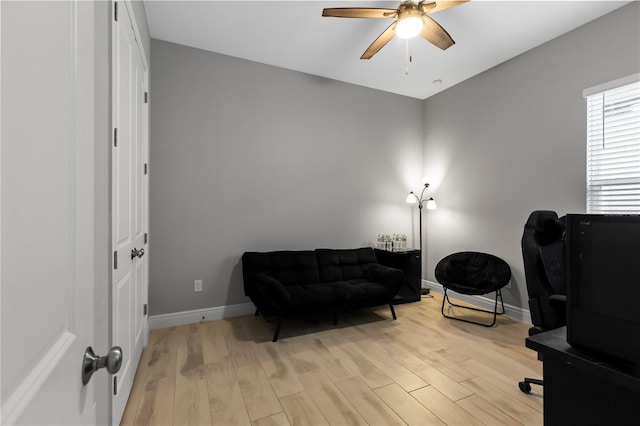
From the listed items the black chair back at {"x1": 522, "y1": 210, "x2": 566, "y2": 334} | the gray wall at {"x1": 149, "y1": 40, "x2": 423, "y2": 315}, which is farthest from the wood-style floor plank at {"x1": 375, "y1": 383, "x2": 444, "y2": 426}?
the gray wall at {"x1": 149, "y1": 40, "x2": 423, "y2": 315}

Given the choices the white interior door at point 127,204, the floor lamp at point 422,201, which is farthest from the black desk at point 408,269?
the white interior door at point 127,204

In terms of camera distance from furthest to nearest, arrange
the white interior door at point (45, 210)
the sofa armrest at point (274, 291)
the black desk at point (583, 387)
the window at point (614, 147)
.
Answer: the sofa armrest at point (274, 291) < the window at point (614, 147) < the black desk at point (583, 387) < the white interior door at point (45, 210)

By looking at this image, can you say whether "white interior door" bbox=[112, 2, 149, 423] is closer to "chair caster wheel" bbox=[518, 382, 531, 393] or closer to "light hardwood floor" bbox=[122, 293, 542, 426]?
"light hardwood floor" bbox=[122, 293, 542, 426]

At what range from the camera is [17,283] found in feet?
1.19

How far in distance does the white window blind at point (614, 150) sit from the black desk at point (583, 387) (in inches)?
98.2

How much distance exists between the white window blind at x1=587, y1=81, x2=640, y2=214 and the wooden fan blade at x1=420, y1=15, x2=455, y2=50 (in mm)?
1518

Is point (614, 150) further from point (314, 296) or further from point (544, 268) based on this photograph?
point (314, 296)

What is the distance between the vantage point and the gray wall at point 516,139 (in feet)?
9.34

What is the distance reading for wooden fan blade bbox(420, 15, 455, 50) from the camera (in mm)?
2358

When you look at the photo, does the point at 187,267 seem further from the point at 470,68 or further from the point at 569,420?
the point at 470,68

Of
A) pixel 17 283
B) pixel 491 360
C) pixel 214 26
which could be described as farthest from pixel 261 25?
pixel 491 360

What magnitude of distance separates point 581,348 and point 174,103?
3.61 meters

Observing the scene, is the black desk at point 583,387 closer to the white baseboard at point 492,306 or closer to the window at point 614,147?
the window at point 614,147

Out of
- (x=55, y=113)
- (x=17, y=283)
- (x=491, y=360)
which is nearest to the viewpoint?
(x=17, y=283)
